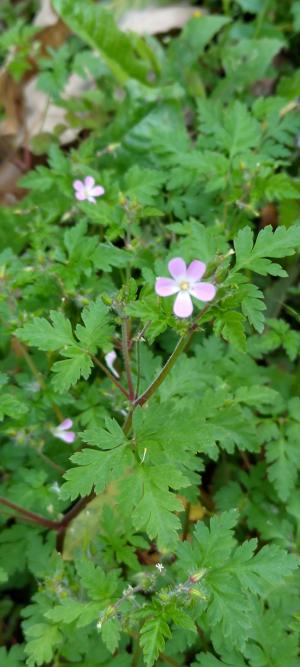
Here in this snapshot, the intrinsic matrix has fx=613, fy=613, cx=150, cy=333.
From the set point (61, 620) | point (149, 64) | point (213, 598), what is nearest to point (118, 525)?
point (61, 620)

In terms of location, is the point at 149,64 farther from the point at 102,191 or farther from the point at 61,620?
the point at 61,620

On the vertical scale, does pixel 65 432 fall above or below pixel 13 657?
above

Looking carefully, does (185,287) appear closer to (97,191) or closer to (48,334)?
(48,334)

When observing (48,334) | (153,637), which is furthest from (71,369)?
(153,637)

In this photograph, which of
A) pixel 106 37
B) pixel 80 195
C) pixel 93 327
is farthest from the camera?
pixel 106 37

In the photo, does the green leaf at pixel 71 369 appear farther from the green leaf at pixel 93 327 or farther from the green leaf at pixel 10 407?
the green leaf at pixel 10 407

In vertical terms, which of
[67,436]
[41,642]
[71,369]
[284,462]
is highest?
[71,369]
